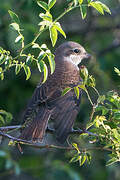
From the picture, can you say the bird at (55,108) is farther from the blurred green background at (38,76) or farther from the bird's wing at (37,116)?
the blurred green background at (38,76)

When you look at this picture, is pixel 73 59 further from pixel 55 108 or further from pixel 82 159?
pixel 82 159

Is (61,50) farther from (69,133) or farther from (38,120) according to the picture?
(69,133)

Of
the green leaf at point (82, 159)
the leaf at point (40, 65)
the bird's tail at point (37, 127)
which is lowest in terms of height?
the green leaf at point (82, 159)

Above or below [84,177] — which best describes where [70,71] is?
above

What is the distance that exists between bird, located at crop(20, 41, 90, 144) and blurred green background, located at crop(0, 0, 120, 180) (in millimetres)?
684

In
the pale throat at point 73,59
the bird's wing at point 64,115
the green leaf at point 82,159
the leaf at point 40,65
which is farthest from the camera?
the pale throat at point 73,59

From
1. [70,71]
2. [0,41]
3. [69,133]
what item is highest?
[0,41]

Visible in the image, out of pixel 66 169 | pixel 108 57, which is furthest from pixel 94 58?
pixel 66 169

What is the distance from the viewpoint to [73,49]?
6.19m

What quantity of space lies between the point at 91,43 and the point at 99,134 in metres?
4.81

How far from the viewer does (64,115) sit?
4.41 m

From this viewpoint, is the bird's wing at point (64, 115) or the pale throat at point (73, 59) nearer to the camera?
the bird's wing at point (64, 115)

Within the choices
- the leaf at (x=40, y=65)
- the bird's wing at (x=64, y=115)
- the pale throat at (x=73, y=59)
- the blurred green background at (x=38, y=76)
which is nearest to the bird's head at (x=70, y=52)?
the pale throat at (x=73, y=59)

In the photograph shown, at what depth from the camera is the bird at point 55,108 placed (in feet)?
13.9
